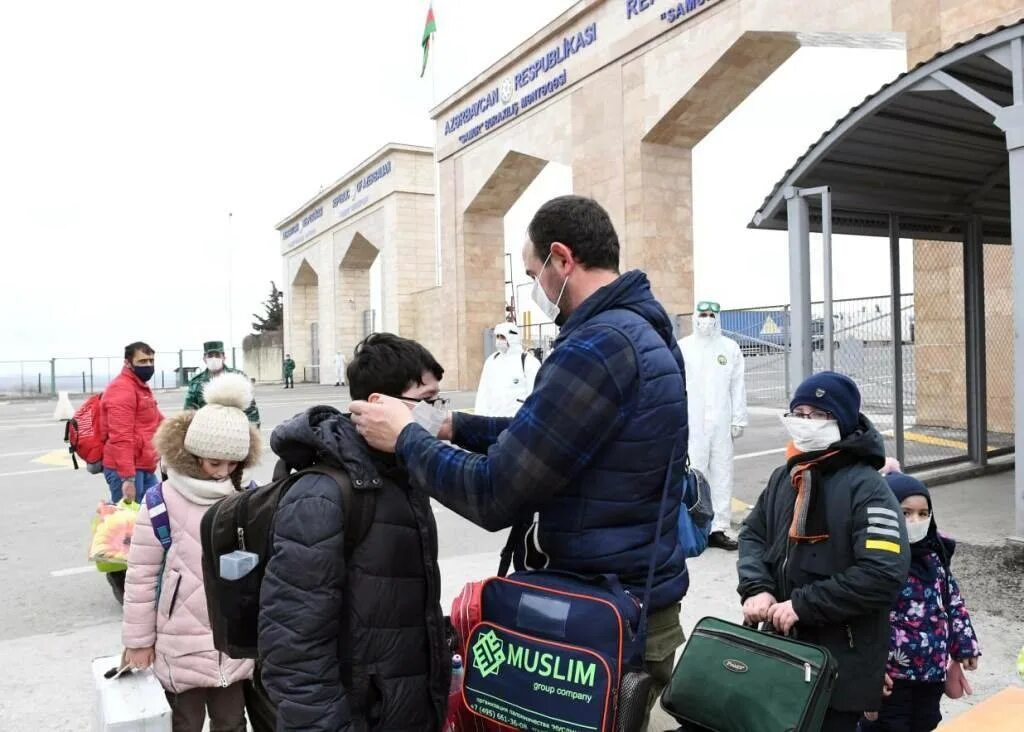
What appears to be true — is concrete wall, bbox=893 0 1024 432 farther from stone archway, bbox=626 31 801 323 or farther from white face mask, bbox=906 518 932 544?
white face mask, bbox=906 518 932 544

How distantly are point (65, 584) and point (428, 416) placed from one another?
204 inches

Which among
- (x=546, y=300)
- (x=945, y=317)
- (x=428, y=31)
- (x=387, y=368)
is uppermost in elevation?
(x=428, y=31)

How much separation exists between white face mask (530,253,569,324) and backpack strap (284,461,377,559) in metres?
0.65

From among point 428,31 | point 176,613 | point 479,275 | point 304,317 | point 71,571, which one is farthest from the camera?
point 304,317

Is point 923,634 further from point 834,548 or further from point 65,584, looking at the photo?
point 65,584

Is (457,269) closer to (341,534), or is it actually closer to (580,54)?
(580,54)

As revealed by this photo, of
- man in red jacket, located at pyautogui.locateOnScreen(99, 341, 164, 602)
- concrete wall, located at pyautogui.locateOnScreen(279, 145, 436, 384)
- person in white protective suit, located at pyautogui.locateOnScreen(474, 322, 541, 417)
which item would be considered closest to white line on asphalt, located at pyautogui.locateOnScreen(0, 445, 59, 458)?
man in red jacket, located at pyautogui.locateOnScreen(99, 341, 164, 602)

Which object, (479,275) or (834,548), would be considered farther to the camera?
(479,275)

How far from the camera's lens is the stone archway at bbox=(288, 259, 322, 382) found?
41.8 metres

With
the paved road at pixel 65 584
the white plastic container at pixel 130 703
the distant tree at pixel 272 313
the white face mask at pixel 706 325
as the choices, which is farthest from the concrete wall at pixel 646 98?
the distant tree at pixel 272 313

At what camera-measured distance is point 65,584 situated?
5.94 meters

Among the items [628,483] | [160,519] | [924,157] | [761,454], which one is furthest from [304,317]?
[628,483]

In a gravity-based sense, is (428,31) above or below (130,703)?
above

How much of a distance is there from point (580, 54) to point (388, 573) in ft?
62.2
